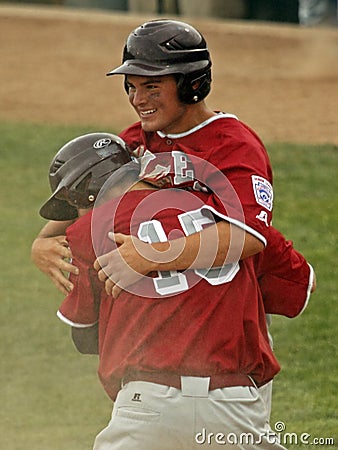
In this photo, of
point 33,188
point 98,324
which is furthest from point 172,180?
point 33,188

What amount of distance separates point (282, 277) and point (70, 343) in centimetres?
317

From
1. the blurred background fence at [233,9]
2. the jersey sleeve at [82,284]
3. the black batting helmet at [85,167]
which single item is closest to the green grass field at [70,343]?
the jersey sleeve at [82,284]

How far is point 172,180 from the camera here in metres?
3.12

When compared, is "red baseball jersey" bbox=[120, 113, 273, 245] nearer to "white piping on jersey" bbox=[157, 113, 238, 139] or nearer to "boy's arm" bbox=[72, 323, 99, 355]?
"white piping on jersey" bbox=[157, 113, 238, 139]

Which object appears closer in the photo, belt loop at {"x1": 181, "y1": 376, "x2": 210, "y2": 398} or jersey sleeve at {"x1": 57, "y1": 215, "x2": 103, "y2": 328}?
→ belt loop at {"x1": 181, "y1": 376, "x2": 210, "y2": 398}

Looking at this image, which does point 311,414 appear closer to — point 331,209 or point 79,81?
point 331,209

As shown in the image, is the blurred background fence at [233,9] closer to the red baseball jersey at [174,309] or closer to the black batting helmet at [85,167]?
the black batting helmet at [85,167]

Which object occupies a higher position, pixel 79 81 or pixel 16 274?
pixel 16 274

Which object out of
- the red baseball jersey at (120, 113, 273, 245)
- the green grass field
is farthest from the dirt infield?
the red baseball jersey at (120, 113, 273, 245)

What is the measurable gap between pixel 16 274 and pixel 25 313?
796 mm

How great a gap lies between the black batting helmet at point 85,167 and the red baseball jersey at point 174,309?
0.29 feet

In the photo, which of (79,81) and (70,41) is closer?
(79,81)

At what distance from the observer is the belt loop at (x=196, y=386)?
3.01 m

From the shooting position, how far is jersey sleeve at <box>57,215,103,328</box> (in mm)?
3172
